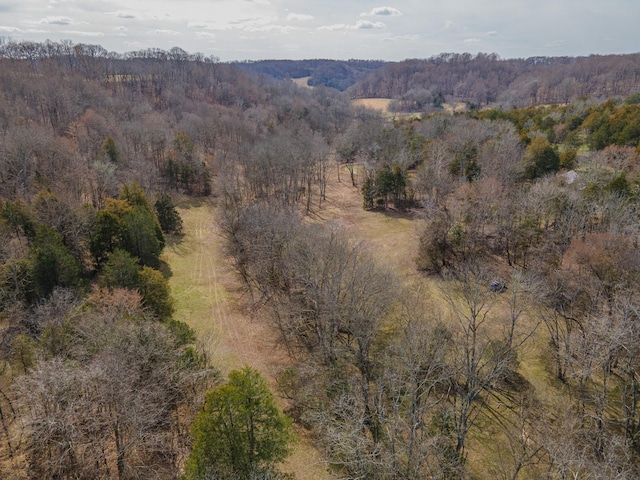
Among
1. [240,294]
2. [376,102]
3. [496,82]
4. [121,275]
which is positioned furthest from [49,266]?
[496,82]

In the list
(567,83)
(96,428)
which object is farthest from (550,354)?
(567,83)

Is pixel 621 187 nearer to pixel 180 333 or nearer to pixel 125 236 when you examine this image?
pixel 180 333

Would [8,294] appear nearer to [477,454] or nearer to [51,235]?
[51,235]

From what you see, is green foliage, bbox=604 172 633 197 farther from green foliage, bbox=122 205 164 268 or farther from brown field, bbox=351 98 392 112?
brown field, bbox=351 98 392 112

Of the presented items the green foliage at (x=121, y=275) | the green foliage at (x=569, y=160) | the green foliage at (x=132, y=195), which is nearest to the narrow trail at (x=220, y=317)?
the green foliage at (x=121, y=275)

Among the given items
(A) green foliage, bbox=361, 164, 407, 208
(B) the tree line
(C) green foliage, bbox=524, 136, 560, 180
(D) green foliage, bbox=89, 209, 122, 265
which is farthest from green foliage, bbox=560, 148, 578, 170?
(D) green foliage, bbox=89, 209, 122, 265

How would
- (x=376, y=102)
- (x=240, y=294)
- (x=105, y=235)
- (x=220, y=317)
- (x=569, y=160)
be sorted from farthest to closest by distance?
(x=376, y=102)
(x=569, y=160)
(x=240, y=294)
(x=105, y=235)
(x=220, y=317)
